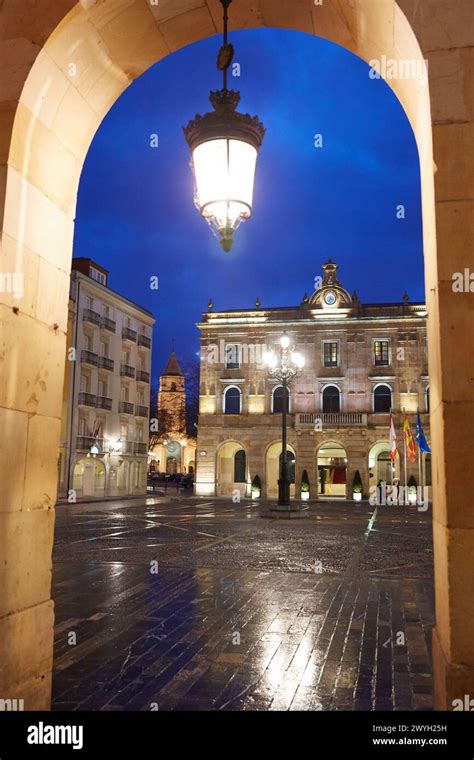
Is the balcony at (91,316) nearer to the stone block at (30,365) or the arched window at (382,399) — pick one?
the arched window at (382,399)

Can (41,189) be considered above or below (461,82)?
below

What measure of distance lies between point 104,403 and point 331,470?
1597cm

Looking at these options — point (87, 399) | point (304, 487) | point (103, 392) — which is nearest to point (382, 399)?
point (304, 487)

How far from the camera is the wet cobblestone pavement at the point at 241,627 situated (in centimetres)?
442

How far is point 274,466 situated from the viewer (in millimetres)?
41406

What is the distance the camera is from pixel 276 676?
4777 mm

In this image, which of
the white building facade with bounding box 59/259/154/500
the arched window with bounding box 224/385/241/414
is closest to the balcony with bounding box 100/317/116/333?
the white building facade with bounding box 59/259/154/500

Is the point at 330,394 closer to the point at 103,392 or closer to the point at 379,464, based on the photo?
the point at 379,464

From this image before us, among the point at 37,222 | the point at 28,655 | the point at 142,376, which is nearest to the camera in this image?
the point at 28,655

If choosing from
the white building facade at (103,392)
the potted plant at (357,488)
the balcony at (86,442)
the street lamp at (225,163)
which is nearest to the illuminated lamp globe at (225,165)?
the street lamp at (225,163)

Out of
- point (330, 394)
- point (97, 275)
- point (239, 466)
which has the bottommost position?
point (239, 466)
